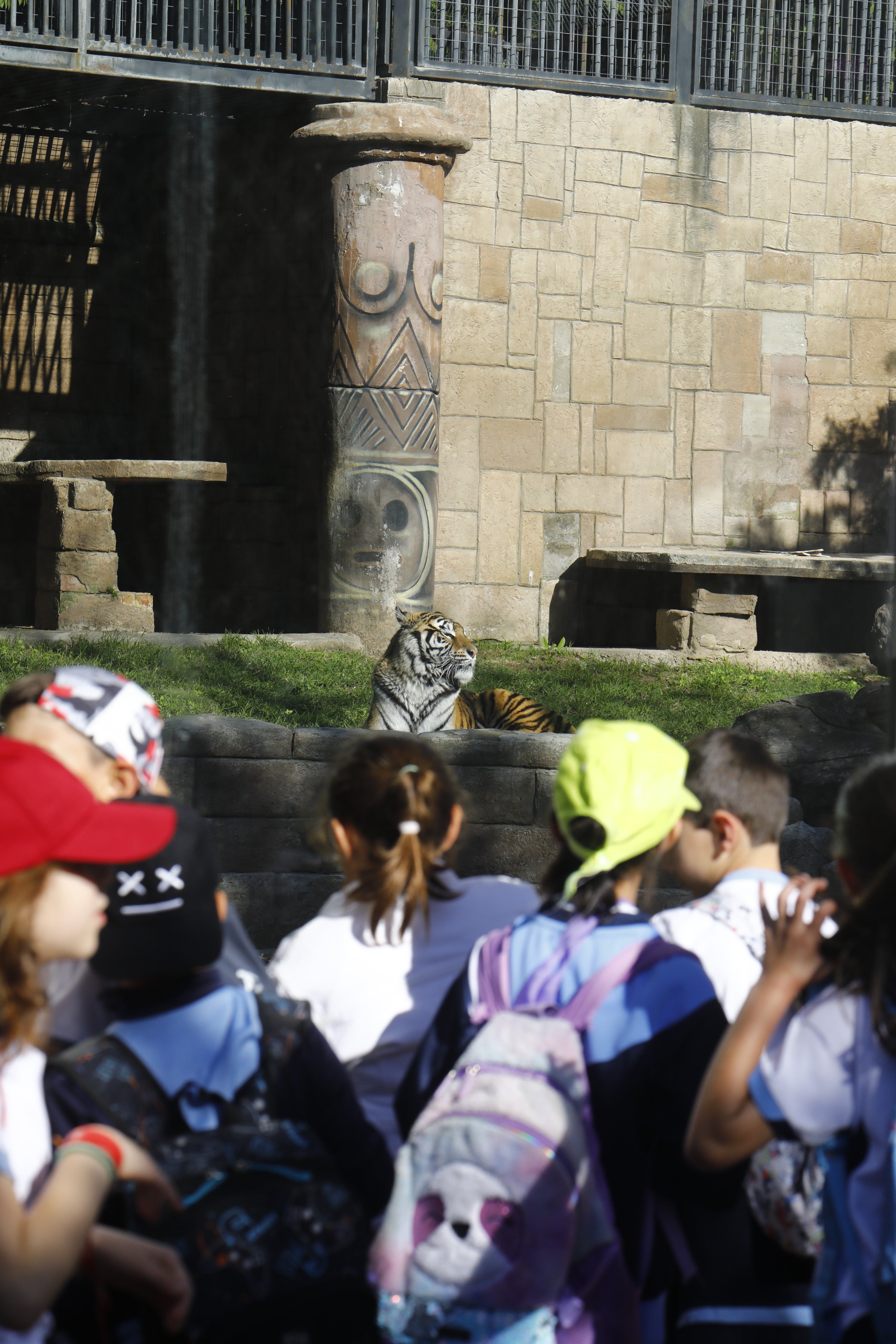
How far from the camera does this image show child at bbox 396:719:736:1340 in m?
1.91

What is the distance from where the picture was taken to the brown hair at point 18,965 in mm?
1478

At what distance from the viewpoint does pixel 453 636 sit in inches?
259

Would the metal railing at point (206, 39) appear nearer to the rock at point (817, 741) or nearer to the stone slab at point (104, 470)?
the stone slab at point (104, 470)

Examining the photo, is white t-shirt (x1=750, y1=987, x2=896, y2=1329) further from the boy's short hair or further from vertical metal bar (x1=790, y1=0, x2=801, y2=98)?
vertical metal bar (x1=790, y1=0, x2=801, y2=98)

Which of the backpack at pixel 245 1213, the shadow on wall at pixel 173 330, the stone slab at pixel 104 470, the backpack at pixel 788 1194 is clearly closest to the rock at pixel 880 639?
the shadow on wall at pixel 173 330

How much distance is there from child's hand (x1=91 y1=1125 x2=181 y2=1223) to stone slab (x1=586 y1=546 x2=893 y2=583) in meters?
9.66

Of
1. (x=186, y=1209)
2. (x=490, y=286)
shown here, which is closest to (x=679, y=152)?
(x=490, y=286)

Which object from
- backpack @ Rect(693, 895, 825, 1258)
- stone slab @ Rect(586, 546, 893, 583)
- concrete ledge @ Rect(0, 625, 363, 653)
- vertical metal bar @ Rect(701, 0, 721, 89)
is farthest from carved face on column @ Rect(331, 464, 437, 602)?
backpack @ Rect(693, 895, 825, 1258)

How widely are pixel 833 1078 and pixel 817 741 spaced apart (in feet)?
12.3

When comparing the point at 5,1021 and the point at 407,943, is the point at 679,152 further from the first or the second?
the point at 5,1021

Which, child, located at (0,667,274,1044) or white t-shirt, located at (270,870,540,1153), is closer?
child, located at (0,667,274,1044)

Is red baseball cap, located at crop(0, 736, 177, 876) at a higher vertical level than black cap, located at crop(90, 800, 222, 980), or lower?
higher

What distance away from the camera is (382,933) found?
235 centimetres

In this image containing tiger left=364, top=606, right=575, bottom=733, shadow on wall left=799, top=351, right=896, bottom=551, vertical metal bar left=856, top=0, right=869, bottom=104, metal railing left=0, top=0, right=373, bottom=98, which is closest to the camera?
tiger left=364, top=606, right=575, bottom=733
